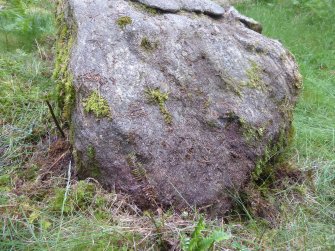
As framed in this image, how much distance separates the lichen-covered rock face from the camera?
290 cm

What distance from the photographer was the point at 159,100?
3.05 m

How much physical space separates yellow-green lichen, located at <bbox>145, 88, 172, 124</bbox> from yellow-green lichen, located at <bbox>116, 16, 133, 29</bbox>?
51 centimetres

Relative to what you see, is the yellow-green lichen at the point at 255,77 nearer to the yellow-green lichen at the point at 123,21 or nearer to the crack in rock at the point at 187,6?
the crack in rock at the point at 187,6

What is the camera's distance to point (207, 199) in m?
2.97

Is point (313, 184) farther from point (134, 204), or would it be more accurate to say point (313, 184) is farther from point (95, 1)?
point (95, 1)

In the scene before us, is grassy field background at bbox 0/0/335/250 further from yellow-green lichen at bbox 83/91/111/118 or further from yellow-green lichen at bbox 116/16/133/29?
yellow-green lichen at bbox 116/16/133/29

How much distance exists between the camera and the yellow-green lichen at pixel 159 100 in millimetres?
3029

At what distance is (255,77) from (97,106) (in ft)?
3.87

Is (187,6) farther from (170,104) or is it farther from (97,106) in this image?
(97,106)

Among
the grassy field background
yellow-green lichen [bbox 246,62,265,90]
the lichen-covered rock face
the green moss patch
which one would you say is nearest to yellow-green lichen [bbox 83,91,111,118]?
the lichen-covered rock face

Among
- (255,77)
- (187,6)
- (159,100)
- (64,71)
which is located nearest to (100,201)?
(159,100)

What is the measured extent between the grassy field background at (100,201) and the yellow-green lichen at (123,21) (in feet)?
3.04

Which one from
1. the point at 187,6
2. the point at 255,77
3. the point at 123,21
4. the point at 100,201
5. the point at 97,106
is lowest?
the point at 100,201

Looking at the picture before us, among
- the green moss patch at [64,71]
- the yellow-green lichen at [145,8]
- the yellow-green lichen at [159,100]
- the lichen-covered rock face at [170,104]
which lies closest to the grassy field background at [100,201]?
the lichen-covered rock face at [170,104]
